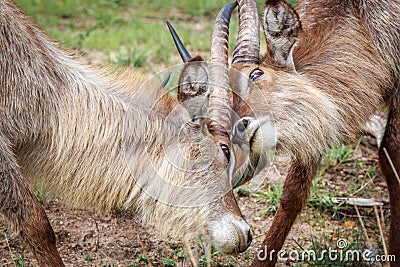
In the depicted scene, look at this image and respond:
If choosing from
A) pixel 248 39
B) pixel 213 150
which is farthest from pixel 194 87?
pixel 248 39

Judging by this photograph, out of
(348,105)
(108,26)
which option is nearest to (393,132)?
(348,105)

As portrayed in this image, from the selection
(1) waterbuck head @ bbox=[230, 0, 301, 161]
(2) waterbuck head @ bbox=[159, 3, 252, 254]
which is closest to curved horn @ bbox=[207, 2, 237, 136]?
(2) waterbuck head @ bbox=[159, 3, 252, 254]

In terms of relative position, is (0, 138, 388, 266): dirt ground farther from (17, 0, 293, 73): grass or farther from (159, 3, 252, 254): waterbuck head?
(17, 0, 293, 73): grass

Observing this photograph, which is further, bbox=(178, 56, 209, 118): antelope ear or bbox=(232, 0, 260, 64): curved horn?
bbox=(232, 0, 260, 64): curved horn

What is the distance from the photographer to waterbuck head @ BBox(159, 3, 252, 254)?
4348mm

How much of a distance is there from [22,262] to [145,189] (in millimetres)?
1314

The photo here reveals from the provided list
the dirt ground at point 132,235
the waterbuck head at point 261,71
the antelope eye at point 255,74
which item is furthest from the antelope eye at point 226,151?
the dirt ground at point 132,235

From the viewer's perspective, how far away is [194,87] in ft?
14.4

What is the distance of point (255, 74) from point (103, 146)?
1.15 meters

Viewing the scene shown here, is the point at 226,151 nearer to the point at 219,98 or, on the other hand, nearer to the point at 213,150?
the point at 213,150

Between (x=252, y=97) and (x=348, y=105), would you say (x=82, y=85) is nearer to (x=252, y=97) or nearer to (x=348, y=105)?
(x=252, y=97)

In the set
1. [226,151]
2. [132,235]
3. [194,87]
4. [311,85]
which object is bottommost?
[132,235]

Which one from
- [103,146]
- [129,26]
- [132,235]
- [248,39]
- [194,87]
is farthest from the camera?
[129,26]

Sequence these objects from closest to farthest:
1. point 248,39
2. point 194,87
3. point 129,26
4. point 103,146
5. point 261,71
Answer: point 194,87 < point 103,146 < point 261,71 < point 248,39 < point 129,26
